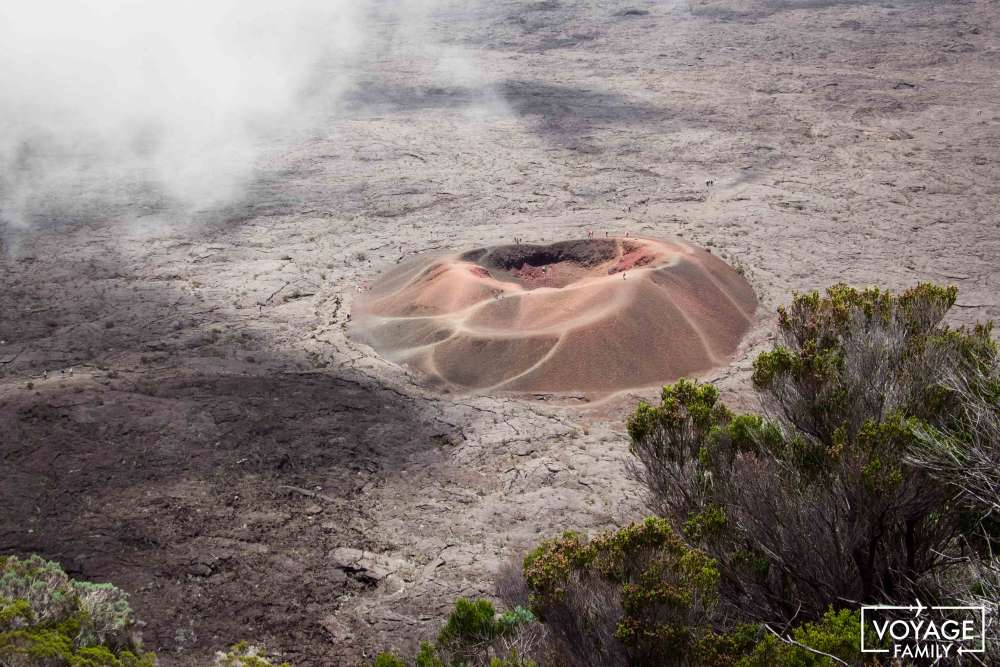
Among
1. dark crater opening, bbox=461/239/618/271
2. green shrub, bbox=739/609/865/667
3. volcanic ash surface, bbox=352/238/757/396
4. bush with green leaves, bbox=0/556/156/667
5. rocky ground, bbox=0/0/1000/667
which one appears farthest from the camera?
dark crater opening, bbox=461/239/618/271

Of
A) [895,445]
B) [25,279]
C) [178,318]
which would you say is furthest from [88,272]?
[895,445]

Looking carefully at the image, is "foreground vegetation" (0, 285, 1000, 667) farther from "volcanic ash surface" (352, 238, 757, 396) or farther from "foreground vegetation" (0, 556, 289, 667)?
"volcanic ash surface" (352, 238, 757, 396)

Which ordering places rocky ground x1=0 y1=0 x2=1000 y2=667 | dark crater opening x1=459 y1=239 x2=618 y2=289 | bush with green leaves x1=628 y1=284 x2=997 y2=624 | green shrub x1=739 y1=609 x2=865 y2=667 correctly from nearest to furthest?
green shrub x1=739 y1=609 x2=865 y2=667 < bush with green leaves x1=628 y1=284 x2=997 y2=624 < rocky ground x1=0 y1=0 x2=1000 y2=667 < dark crater opening x1=459 y1=239 x2=618 y2=289

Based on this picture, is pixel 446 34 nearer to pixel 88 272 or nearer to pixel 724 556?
pixel 88 272

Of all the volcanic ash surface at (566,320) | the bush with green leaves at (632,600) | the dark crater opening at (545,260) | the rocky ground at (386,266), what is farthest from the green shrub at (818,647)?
the dark crater opening at (545,260)

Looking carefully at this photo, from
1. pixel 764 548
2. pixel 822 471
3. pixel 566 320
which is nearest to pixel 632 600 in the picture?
pixel 764 548

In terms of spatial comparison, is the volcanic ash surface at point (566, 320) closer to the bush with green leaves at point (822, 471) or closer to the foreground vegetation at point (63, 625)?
the bush with green leaves at point (822, 471)

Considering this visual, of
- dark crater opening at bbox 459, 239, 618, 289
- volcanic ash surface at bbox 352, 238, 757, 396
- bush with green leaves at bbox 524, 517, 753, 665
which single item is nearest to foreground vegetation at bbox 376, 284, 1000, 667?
bush with green leaves at bbox 524, 517, 753, 665
